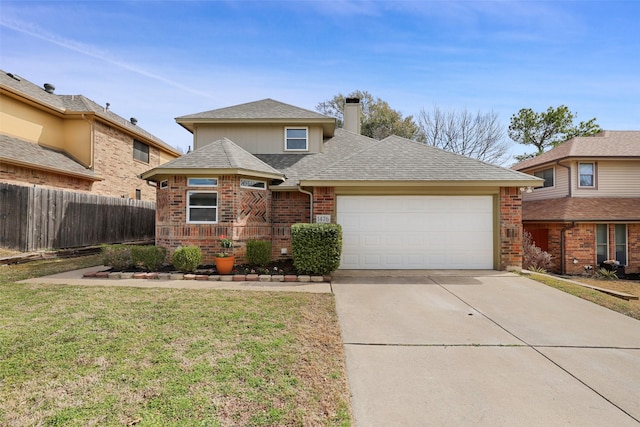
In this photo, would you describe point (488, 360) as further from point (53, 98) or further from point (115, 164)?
point (53, 98)

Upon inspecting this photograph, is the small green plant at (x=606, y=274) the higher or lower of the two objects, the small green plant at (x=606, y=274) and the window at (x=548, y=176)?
the lower

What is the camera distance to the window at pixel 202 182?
27.9 ft

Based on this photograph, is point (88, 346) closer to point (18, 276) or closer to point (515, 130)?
point (18, 276)

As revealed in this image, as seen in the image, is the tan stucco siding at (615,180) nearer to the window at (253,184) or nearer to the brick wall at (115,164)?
the window at (253,184)

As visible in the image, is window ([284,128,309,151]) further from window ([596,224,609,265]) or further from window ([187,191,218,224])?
window ([596,224,609,265])

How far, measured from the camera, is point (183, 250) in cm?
770

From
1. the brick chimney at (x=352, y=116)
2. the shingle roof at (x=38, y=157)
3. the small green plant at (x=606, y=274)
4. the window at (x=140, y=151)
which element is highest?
the brick chimney at (x=352, y=116)

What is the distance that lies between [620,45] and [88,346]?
1598cm

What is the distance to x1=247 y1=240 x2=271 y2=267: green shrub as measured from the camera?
8242mm

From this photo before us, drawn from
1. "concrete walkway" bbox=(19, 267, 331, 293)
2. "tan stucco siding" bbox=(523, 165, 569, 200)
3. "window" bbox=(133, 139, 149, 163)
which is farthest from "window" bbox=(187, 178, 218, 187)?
"tan stucco siding" bbox=(523, 165, 569, 200)

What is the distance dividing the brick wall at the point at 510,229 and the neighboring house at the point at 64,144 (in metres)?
16.7

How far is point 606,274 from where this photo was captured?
38.2 feet

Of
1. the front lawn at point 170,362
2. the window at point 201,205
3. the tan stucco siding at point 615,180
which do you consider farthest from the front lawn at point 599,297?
the window at point 201,205

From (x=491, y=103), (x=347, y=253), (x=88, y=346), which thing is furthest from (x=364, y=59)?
(x=491, y=103)
